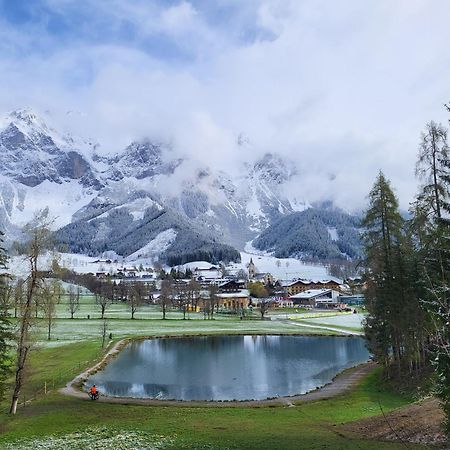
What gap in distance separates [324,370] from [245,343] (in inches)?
1135

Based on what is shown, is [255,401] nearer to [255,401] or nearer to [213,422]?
[255,401]

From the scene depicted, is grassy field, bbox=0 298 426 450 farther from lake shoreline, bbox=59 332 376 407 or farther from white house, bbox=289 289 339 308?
white house, bbox=289 289 339 308

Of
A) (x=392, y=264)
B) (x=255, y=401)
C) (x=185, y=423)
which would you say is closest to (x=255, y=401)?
(x=255, y=401)

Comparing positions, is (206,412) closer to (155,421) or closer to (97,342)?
(155,421)

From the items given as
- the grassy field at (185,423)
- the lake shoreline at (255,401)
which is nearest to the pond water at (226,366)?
the lake shoreline at (255,401)

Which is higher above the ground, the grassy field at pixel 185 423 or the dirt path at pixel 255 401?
the grassy field at pixel 185 423

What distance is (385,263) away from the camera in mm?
38812

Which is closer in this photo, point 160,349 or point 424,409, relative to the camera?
point 424,409

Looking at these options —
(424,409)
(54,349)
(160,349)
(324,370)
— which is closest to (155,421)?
(424,409)

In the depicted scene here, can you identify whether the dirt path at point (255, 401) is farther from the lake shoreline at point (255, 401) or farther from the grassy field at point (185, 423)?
the grassy field at point (185, 423)

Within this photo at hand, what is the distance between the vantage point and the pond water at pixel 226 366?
47531 millimetres

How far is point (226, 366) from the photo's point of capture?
6284cm

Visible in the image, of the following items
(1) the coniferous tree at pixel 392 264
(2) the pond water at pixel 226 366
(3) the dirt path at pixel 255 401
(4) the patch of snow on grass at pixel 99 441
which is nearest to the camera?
(4) the patch of snow on grass at pixel 99 441

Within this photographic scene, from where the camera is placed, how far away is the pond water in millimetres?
47531
